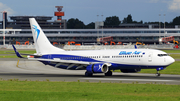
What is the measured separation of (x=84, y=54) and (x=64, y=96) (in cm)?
2232

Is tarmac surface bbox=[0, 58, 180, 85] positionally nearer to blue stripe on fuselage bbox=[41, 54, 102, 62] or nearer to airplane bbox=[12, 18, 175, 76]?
airplane bbox=[12, 18, 175, 76]

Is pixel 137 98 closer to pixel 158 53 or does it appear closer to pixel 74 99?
pixel 74 99

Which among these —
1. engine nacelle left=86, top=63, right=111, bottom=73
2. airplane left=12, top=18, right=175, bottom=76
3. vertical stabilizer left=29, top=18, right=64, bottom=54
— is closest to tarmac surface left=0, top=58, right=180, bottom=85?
engine nacelle left=86, top=63, right=111, bottom=73

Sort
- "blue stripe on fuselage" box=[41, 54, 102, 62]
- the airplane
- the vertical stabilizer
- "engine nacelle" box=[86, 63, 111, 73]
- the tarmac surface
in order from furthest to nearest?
the vertical stabilizer, "blue stripe on fuselage" box=[41, 54, 102, 62], "engine nacelle" box=[86, 63, 111, 73], the airplane, the tarmac surface

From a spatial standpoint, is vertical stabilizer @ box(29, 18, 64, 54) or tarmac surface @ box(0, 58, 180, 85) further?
vertical stabilizer @ box(29, 18, 64, 54)

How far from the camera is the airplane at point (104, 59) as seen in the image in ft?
129

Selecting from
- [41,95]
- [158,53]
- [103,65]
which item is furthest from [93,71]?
[41,95]

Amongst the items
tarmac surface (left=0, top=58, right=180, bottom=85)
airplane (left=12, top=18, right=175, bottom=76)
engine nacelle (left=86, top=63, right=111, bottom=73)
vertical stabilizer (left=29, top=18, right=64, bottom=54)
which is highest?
vertical stabilizer (left=29, top=18, right=64, bottom=54)

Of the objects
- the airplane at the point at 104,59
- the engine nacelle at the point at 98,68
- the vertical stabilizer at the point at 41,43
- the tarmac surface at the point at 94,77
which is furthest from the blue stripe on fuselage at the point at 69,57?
the tarmac surface at the point at 94,77

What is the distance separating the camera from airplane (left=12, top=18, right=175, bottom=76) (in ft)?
129

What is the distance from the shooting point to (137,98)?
20375mm

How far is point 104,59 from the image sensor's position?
4169 centimetres

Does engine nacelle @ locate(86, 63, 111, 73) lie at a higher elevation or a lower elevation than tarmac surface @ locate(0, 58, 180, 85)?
higher

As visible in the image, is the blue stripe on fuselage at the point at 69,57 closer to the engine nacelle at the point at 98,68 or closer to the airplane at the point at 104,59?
the airplane at the point at 104,59
